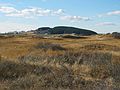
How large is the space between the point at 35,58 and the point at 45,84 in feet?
32.7

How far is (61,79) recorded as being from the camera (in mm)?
12742

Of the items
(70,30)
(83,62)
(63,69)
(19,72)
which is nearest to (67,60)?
(83,62)

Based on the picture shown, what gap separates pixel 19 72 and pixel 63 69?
2074 mm

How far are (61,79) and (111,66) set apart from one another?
4.62 meters

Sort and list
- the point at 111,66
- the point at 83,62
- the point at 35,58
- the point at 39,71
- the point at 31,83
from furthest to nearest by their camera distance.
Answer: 1. the point at 35,58
2. the point at 83,62
3. the point at 111,66
4. the point at 39,71
5. the point at 31,83

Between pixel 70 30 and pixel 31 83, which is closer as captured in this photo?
pixel 31 83

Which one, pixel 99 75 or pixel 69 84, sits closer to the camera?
pixel 69 84

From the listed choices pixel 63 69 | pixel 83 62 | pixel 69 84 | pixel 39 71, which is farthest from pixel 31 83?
pixel 83 62

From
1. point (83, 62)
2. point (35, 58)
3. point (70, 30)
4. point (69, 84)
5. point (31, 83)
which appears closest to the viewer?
point (31, 83)

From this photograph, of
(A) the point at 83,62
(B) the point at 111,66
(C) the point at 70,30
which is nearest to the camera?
(B) the point at 111,66

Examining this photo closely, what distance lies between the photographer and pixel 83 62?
1995cm

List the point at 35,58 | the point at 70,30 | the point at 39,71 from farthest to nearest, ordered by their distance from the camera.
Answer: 1. the point at 70,30
2. the point at 35,58
3. the point at 39,71

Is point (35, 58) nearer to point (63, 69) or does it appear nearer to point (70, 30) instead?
point (63, 69)

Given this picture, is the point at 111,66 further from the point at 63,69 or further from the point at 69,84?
the point at 69,84
